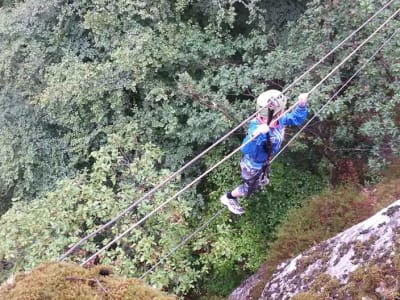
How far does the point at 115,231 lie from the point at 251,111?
2406mm

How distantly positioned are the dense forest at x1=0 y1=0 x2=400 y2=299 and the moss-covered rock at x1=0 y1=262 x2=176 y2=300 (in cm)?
290

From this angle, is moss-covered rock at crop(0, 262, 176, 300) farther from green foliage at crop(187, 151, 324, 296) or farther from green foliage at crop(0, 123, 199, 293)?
green foliage at crop(187, 151, 324, 296)

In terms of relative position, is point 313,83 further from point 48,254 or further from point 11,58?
point 11,58

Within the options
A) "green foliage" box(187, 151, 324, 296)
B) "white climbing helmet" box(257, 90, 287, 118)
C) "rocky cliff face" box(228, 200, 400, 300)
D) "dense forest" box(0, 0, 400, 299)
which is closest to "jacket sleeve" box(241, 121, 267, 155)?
"white climbing helmet" box(257, 90, 287, 118)

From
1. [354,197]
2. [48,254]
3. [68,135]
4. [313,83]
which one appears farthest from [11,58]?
[354,197]

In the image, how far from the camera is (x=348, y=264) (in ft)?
9.26

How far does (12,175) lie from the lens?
6.96 m

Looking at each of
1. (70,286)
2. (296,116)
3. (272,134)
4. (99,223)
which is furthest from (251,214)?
(70,286)

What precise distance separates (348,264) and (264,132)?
4.09ft

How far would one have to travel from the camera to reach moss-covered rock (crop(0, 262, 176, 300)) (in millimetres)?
1945

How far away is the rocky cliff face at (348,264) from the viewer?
254cm

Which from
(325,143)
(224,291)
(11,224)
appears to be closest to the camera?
(11,224)

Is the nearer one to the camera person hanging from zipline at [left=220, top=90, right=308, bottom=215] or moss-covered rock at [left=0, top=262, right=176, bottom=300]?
moss-covered rock at [left=0, top=262, right=176, bottom=300]

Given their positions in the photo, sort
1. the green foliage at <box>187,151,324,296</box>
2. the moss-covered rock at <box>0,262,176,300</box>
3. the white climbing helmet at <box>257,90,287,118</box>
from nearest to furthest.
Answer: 1. the moss-covered rock at <box>0,262,176,300</box>
2. the white climbing helmet at <box>257,90,287,118</box>
3. the green foliage at <box>187,151,324,296</box>
